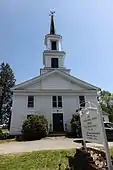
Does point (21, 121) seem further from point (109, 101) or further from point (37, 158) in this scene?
point (109, 101)

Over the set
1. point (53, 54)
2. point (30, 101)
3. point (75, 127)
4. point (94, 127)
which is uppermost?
point (53, 54)

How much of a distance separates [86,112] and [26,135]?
1583cm

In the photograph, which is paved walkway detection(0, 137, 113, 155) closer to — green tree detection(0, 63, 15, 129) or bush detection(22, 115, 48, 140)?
bush detection(22, 115, 48, 140)

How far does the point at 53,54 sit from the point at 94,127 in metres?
27.7

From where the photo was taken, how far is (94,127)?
529 centimetres

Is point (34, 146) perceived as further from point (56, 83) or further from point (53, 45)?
point (53, 45)

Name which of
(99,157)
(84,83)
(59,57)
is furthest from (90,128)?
(59,57)

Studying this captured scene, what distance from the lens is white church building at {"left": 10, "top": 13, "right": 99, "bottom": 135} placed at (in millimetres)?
24016

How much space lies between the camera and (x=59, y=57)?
32281 mm

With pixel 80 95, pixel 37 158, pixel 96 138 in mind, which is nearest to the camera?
pixel 96 138

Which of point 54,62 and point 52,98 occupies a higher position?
point 54,62

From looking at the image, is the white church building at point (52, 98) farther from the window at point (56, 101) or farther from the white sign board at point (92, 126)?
the white sign board at point (92, 126)

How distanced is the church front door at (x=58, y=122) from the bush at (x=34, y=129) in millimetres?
2896

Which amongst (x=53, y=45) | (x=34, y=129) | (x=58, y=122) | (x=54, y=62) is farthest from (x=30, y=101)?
(x=53, y=45)
